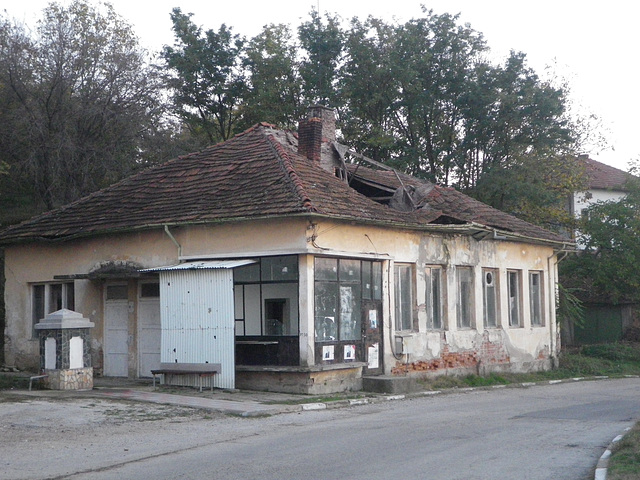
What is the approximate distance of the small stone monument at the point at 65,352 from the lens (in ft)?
55.3

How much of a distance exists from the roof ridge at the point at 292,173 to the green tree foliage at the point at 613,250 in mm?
16033

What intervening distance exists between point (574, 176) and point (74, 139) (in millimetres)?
20703

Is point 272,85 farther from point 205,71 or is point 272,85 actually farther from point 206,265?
point 206,265

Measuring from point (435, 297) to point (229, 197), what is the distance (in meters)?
6.53

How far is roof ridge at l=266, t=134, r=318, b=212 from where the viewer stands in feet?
55.0

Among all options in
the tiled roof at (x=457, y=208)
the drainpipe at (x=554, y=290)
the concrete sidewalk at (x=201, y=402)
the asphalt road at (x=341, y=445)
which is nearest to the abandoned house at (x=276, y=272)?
the tiled roof at (x=457, y=208)

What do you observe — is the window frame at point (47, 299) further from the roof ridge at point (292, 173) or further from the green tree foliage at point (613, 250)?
the green tree foliage at point (613, 250)

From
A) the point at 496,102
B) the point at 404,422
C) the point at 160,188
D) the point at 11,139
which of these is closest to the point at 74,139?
the point at 11,139

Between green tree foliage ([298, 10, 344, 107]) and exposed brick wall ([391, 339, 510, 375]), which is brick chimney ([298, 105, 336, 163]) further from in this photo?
green tree foliage ([298, 10, 344, 107])

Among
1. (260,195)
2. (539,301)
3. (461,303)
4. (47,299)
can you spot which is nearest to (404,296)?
(461,303)

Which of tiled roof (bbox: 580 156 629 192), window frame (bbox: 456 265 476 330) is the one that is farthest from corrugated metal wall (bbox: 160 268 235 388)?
tiled roof (bbox: 580 156 629 192)

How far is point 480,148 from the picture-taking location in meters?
35.6

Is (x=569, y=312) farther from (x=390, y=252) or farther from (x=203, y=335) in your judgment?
(x=203, y=335)

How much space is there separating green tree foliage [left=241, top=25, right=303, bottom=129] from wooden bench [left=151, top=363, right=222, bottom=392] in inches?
739
